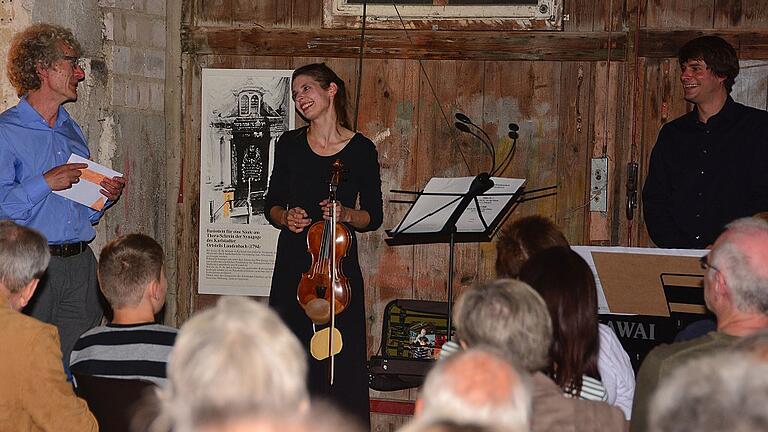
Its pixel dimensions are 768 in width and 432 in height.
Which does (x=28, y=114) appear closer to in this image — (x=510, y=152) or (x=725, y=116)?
(x=510, y=152)

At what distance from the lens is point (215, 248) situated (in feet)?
18.9

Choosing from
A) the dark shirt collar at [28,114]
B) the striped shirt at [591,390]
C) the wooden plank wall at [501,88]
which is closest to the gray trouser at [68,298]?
the dark shirt collar at [28,114]

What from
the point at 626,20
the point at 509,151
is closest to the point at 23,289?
the point at 509,151

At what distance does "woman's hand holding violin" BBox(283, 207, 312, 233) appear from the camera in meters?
4.50

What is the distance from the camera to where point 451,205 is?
14.2ft

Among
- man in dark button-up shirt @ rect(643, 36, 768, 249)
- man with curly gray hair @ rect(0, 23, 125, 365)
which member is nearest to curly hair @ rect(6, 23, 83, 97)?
man with curly gray hair @ rect(0, 23, 125, 365)

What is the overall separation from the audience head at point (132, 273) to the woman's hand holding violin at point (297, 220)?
1286 mm

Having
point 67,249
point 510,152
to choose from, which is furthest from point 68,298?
point 510,152

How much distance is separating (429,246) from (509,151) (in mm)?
695

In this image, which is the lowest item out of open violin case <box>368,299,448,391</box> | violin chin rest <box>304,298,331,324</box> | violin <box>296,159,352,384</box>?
open violin case <box>368,299,448,391</box>

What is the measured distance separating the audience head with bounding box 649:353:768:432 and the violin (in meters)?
2.98

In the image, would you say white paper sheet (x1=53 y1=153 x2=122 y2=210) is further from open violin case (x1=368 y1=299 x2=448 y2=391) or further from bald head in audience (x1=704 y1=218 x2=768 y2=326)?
bald head in audience (x1=704 y1=218 x2=768 y2=326)

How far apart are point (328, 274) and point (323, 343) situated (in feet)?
1.13

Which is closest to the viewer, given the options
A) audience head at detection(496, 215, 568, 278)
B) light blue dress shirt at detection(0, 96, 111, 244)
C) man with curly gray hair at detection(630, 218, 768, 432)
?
man with curly gray hair at detection(630, 218, 768, 432)
